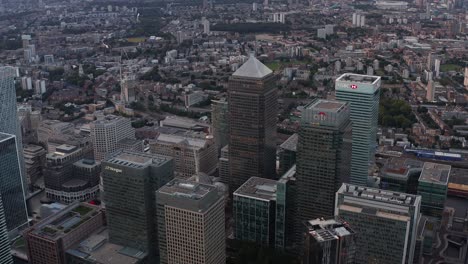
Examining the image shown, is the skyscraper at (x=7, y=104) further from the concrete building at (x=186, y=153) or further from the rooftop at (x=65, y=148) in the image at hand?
the concrete building at (x=186, y=153)

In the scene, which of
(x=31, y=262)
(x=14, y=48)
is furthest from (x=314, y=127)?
(x=14, y=48)

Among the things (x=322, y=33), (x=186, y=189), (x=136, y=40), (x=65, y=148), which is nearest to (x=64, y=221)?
(x=186, y=189)

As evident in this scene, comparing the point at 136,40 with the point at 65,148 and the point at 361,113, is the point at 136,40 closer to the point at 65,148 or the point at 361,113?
the point at 65,148

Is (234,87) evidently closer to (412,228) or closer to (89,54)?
(412,228)

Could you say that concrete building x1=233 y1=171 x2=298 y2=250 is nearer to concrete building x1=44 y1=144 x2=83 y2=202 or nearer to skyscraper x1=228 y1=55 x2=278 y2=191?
skyscraper x1=228 y1=55 x2=278 y2=191

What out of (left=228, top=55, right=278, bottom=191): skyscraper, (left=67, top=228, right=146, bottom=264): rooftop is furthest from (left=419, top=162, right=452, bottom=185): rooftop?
(left=67, top=228, right=146, bottom=264): rooftop

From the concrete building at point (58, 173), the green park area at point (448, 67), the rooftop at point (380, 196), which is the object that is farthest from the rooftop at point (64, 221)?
the green park area at point (448, 67)
